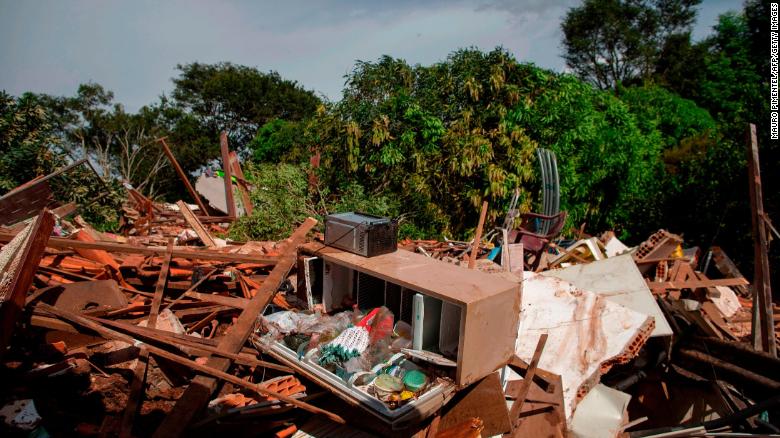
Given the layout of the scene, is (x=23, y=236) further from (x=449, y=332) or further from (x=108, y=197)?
(x=108, y=197)

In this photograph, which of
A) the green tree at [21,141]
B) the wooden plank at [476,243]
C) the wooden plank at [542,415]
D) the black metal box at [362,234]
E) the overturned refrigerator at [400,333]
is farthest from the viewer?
the green tree at [21,141]

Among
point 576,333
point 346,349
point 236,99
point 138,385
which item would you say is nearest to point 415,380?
point 346,349

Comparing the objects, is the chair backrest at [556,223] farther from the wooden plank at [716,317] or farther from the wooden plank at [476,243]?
the wooden plank at [476,243]

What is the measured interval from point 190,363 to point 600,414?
343 cm

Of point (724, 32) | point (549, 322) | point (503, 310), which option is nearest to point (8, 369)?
point (503, 310)

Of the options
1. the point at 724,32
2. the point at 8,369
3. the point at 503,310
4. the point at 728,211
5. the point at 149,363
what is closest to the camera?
the point at 503,310

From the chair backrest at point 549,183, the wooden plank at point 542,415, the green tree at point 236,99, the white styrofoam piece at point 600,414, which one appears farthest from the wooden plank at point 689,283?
the green tree at point 236,99

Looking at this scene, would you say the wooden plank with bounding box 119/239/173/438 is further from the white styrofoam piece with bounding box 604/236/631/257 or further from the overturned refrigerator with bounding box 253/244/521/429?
the white styrofoam piece with bounding box 604/236/631/257

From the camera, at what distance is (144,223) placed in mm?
9062

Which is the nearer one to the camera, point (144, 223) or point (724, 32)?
point (144, 223)

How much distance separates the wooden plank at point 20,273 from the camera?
2.95 m

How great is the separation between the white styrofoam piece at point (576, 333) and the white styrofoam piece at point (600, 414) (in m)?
0.23

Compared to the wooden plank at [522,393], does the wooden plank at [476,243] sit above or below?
above

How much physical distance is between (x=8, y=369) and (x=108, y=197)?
716 centimetres
